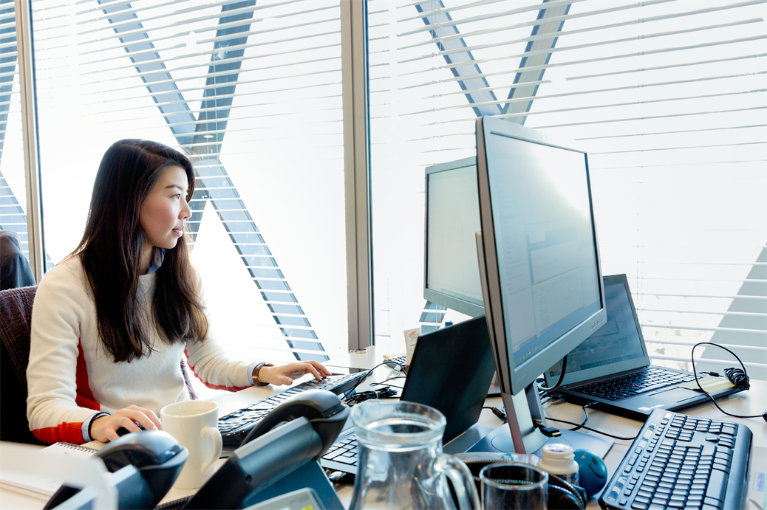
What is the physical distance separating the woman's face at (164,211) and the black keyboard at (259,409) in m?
0.58

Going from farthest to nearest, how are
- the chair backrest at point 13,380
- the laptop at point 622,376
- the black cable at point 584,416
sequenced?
1. the chair backrest at point 13,380
2. the laptop at point 622,376
3. the black cable at point 584,416

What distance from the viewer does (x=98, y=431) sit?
3.62 ft

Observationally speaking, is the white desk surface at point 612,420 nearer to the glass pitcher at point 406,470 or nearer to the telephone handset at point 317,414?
the telephone handset at point 317,414

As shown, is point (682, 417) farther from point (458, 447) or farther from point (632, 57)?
point (632, 57)

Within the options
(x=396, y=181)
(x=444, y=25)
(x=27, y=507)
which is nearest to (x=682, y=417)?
(x=27, y=507)

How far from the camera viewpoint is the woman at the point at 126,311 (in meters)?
1.34

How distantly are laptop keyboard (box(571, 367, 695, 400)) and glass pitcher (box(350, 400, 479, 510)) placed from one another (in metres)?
0.90

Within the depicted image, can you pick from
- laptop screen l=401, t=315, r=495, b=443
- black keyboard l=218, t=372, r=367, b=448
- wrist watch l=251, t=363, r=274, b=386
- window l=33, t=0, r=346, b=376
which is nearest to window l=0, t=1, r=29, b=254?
window l=33, t=0, r=346, b=376

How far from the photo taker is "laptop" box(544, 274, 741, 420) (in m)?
1.25

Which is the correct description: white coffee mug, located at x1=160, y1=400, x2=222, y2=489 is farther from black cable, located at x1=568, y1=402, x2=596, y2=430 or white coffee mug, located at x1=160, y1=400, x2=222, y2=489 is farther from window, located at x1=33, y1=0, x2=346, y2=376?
window, located at x1=33, y1=0, x2=346, y2=376

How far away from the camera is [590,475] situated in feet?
2.70

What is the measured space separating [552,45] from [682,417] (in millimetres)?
1322

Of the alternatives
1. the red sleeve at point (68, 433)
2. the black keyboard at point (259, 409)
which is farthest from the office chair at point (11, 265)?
the black keyboard at point (259, 409)

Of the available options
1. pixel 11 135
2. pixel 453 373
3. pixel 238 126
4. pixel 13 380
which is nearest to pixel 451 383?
pixel 453 373
